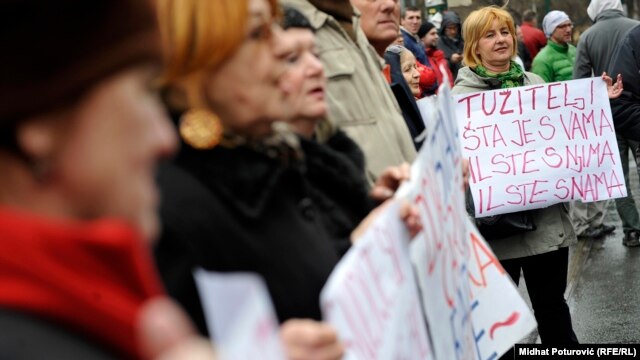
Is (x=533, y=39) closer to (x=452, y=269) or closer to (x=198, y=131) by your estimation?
(x=452, y=269)

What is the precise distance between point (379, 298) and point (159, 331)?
112 centimetres

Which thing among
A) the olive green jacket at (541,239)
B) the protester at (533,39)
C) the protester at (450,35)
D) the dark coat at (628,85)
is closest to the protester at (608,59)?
the dark coat at (628,85)

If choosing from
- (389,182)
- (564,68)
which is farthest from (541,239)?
(564,68)

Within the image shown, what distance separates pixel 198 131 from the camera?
7.25 feet

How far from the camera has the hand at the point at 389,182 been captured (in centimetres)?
279

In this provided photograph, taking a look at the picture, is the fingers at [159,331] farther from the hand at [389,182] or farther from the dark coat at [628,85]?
the dark coat at [628,85]

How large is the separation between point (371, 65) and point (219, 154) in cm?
146

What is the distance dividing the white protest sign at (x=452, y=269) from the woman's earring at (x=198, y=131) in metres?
0.54

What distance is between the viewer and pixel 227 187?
219cm

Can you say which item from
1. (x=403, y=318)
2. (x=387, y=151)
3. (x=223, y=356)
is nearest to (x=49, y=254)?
(x=223, y=356)

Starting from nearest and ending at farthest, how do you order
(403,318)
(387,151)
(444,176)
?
(403,318), (444,176), (387,151)

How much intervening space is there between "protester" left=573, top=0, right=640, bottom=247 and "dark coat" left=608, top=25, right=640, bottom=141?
1.34 feet

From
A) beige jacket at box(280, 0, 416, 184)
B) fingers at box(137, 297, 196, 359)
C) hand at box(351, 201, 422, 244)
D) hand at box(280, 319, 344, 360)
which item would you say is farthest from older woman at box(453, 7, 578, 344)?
fingers at box(137, 297, 196, 359)

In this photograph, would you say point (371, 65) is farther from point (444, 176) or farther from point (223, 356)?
point (223, 356)
